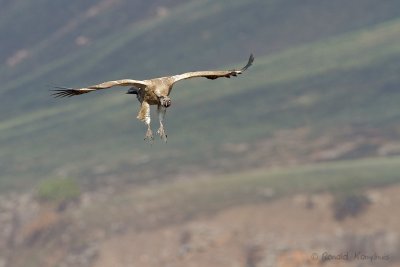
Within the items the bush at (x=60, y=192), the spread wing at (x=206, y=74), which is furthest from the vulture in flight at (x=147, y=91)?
the bush at (x=60, y=192)

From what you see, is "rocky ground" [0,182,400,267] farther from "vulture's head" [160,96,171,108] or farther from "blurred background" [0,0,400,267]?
"vulture's head" [160,96,171,108]

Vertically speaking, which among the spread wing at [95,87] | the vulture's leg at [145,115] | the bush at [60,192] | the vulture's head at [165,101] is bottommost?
the vulture's leg at [145,115]

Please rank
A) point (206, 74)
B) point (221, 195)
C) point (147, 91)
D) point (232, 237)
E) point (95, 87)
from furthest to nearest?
point (221, 195) < point (232, 237) < point (206, 74) < point (147, 91) < point (95, 87)

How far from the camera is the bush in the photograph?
5669 inches

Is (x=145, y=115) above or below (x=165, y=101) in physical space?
below

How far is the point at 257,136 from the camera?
184m

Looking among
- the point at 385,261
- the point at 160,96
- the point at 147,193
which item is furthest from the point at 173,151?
the point at 160,96

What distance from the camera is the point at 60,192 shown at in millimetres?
145500

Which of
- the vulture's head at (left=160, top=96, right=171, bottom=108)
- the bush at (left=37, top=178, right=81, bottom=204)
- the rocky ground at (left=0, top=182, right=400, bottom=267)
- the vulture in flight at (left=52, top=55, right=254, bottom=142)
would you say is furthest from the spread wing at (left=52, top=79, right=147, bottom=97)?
the bush at (left=37, top=178, right=81, bottom=204)

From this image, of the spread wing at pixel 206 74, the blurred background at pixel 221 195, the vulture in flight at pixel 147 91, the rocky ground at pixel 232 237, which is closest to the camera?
the vulture in flight at pixel 147 91

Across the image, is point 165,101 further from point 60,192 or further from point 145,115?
point 60,192

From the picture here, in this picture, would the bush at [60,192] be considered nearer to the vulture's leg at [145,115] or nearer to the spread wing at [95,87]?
the spread wing at [95,87]

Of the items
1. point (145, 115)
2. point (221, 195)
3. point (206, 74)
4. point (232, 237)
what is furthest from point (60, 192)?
point (145, 115)

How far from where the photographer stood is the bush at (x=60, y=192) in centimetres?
14400
